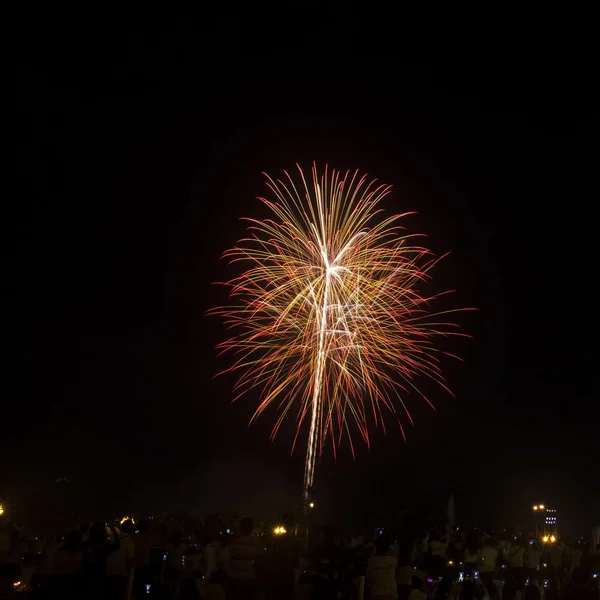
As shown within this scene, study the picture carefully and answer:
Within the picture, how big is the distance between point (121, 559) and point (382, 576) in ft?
9.85

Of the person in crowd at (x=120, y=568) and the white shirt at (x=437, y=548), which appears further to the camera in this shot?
the white shirt at (x=437, y=548)

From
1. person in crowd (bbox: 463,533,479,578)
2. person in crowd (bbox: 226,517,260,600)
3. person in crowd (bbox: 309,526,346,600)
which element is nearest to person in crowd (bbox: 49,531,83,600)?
person in crowd (bbox: 226,517,260,600)

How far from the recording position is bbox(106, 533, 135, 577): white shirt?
791cm

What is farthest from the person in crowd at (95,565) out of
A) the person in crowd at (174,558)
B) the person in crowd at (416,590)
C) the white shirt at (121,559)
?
the person in crowd at (416,590)

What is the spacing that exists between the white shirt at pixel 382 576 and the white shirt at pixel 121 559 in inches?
109

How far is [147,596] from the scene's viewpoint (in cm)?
782

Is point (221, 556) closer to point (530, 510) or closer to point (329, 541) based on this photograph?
point (329, 541)

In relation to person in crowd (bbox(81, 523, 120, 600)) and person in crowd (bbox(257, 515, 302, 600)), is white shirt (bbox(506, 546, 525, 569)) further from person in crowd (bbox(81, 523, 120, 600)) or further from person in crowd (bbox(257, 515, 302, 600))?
person in crowd (bbox(81, 523, 120, 600))

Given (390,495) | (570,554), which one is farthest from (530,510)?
(570,554)

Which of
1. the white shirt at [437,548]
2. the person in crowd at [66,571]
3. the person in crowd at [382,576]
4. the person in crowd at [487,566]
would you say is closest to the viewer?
the person in crowd at [382,576]

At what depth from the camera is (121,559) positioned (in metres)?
7.97

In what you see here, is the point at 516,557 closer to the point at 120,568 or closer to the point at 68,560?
the point at 120,568

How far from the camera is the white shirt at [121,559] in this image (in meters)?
7.91

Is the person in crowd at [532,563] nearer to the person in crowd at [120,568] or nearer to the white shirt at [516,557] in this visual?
the white shirt at [516,557]
